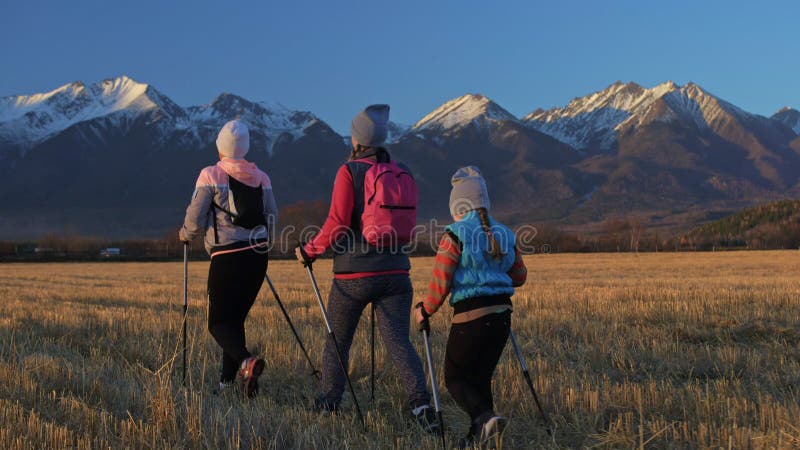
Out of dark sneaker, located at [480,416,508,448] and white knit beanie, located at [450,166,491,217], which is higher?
white knit beanie, located at [450,166,491,217]

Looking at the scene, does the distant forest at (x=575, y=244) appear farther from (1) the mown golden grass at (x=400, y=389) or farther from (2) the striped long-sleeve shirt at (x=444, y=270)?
(2) the striped long-sleeve shirt at (x=444, y=270)

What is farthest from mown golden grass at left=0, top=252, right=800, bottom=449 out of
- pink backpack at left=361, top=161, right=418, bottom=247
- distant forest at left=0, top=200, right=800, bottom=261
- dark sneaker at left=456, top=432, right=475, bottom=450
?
distant forest at left=0, top=200, right=800, bottom=261

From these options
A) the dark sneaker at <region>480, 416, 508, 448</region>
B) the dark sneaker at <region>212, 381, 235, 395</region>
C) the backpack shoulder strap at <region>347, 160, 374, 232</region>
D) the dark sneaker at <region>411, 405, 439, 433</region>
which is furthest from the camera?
the dark sneaker at <region>212, 381, 235, 395</region>

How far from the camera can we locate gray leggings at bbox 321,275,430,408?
4.82 meters

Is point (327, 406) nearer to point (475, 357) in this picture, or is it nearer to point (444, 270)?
point (475, 357)

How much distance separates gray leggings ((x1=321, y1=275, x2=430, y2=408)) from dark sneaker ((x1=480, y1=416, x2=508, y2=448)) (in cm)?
71

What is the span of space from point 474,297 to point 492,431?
837mm

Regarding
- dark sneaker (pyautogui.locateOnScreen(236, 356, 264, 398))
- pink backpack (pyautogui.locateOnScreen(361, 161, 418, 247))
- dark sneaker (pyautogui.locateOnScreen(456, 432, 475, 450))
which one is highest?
pink backpack (pyautogui.locateOnScreen(361, 161, 418, 247))

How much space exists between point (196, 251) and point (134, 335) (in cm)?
6138

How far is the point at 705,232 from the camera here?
271 ft

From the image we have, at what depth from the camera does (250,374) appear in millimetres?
5285

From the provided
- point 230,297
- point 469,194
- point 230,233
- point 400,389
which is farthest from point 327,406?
point 469,194

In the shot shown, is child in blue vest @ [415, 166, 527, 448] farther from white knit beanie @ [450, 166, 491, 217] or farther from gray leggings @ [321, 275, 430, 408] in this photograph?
gray leggings @ [321, 275, 430, 408]

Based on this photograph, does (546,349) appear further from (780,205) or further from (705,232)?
(780,205)
